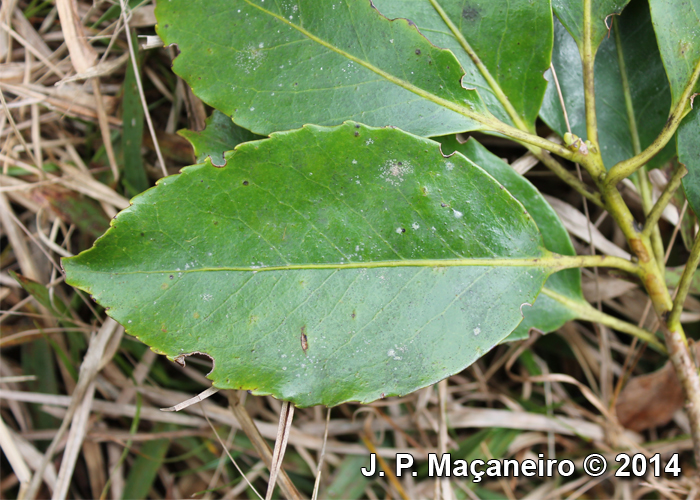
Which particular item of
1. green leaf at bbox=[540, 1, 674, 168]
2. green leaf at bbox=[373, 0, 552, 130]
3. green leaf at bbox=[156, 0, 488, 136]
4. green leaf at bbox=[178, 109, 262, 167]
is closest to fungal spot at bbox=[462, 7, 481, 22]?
green leaf at bbox=[373, 0, 552, 130]

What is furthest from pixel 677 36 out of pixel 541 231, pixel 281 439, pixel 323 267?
pixel 281 439

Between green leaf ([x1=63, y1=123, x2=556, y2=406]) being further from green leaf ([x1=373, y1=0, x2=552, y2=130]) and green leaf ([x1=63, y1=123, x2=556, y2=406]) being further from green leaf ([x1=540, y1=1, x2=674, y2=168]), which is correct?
green leaf ([x1=540, y1=1, x2=674, y2=168])

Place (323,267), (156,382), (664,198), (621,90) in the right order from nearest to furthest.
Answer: (323,267)
(664,198)
(621,90)
(156,382)

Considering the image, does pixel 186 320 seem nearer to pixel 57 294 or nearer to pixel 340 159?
pixel 340 159

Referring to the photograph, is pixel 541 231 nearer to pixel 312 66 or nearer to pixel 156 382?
pixel 312 66

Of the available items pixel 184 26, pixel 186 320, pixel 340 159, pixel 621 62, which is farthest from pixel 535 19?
pixel 186 320

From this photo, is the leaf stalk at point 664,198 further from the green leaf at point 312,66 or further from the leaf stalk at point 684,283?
the green leaf at point 312,66

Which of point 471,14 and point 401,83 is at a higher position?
point 471,14
